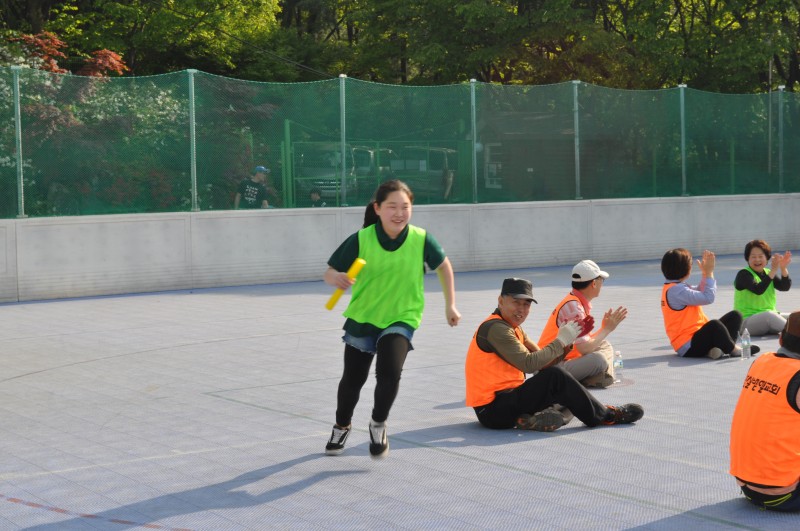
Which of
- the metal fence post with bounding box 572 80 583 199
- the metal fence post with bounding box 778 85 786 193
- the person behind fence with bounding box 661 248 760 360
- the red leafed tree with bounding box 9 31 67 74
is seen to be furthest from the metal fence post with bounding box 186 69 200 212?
the metal fence post with bounding box 778 85 786 193

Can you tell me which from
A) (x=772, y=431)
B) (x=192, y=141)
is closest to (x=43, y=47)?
(x=192, y=141)

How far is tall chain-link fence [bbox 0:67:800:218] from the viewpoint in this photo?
16.5 meters

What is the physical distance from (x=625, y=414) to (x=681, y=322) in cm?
317

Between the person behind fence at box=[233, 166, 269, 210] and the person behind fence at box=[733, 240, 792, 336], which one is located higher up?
the person behind fence at box=[233, 166, 269, 210]

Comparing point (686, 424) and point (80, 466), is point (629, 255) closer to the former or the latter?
point (686, 424)

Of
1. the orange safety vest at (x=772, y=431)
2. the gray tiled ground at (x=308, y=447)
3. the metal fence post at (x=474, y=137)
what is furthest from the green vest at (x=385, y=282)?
the metal fence post at (x=474, y=137)

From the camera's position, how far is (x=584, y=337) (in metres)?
8.85

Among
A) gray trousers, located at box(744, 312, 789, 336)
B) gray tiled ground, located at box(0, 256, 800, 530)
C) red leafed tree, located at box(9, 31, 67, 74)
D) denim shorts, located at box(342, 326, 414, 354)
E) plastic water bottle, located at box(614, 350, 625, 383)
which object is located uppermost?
red leafed tree, located at box(9, 31, 67, 74)

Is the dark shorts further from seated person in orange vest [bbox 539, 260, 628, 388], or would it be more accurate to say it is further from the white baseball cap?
the white baseball cap

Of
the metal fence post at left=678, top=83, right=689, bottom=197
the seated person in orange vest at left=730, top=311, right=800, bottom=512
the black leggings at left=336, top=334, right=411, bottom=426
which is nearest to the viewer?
the seated person in orange vest at left=730, top=311, right=800, bottom=512

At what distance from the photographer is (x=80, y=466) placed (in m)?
6.96

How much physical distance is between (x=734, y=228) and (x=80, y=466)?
18749 millimetres

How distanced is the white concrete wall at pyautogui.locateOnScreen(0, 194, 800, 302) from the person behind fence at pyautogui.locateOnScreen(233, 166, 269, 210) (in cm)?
16

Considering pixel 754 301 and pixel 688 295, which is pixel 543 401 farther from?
pixel 754 301
